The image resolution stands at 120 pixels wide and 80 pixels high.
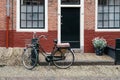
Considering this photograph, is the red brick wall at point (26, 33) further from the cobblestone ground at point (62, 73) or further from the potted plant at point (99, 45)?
the cobblestone ground at point (62, 73)

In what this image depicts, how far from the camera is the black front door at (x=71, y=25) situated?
56.1 feet

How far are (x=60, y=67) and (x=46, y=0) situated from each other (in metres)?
4.53

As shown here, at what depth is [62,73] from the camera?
12492 millimetres

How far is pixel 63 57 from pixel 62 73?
108 cm

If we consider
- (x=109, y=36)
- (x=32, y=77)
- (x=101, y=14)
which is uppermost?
(x=101, y=14)

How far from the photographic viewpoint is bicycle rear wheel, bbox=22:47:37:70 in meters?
13.1

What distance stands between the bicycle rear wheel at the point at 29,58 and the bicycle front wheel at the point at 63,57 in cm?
82

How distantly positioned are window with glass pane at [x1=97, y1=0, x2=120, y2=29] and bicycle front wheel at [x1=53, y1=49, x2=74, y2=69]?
4.28 metres

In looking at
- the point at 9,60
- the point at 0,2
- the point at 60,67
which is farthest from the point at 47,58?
the point at 0,2

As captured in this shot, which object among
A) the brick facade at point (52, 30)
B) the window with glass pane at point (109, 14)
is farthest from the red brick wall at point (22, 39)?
the window with glass pane at point (109, 14)

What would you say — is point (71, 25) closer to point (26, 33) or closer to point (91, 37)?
point (91, 37)

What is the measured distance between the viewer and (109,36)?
1711 centimetres

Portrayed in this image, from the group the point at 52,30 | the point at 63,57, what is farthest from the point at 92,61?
the point at 52,30

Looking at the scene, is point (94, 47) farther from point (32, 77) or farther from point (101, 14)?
point (32, 77)
